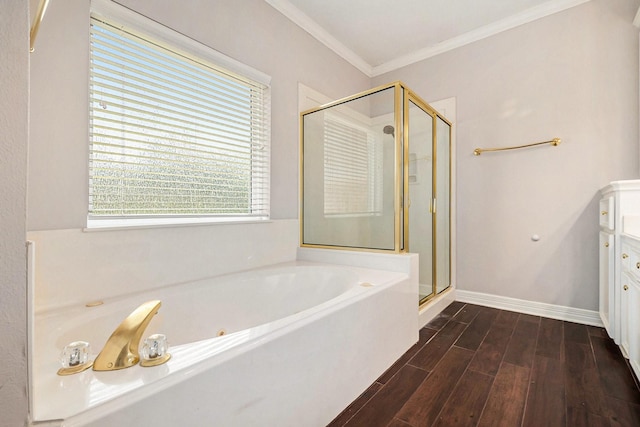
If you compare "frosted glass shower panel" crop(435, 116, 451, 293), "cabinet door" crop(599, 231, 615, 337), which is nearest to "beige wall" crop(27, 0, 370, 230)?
"frosted glass shower panel" crop(435, 116, 451, 293)

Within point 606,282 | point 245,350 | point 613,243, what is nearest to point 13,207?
point 245,350

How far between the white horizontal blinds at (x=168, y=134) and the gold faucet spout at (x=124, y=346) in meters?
0.89

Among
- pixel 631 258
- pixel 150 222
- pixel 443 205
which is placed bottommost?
Answer: pixel 631 258

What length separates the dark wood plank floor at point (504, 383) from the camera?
3.91 feet

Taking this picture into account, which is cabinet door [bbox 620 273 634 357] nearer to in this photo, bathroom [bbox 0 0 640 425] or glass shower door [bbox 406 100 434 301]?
bathroom [bbox 0 0 640 425]

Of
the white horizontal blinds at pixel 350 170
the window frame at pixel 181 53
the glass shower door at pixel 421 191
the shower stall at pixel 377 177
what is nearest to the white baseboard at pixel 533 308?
the shower stall at pixel 377 177

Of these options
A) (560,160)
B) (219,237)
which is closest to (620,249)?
(560,160)

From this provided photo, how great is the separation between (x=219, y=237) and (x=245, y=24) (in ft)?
4.82

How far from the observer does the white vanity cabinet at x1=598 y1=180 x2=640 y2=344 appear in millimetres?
1637

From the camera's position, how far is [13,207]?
0.47 metres

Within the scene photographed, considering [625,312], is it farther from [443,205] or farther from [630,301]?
[443,205]

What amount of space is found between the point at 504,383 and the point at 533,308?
4.22 feet

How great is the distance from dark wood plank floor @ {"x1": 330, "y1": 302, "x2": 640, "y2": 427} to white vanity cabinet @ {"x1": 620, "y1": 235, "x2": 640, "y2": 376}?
13 centimetres

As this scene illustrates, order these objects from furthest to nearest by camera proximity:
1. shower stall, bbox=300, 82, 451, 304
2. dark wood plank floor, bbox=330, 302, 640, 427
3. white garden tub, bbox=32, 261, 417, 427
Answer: shower stall, bbox=300, 82, 451, 304, dark wood plank floor, bbox=330, 302, 640, 427, white garden tub, bbox=32, 261, 417, 427
